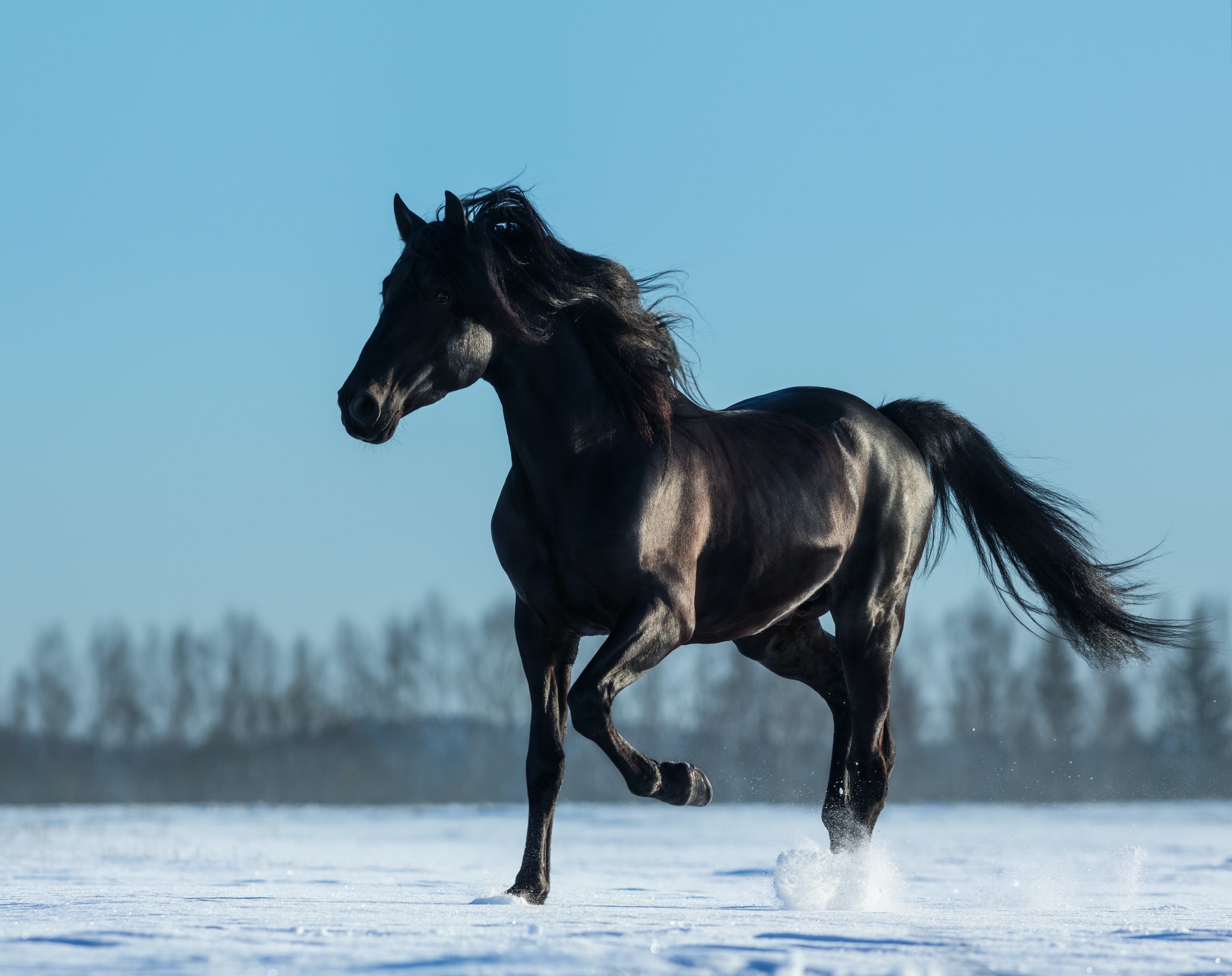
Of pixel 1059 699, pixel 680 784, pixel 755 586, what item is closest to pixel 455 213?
pixel 755 586

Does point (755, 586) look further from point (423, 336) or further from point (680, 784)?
point (423, 336)

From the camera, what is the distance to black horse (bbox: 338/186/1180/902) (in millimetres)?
4484

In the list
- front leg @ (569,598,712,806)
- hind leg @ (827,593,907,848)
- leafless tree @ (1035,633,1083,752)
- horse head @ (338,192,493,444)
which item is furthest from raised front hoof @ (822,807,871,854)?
leafless tree @ (1035,633,1083,752)

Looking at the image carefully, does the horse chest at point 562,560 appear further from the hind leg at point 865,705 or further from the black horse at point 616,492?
the hind leg at point 865,705

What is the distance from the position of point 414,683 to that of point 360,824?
33521 mm

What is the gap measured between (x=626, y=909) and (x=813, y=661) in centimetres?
210

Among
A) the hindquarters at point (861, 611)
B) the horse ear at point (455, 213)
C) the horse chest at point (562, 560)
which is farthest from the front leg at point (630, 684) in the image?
the horse ear at point (455, 213)

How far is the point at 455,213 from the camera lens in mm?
4738

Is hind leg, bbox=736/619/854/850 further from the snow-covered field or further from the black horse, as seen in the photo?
the snow-covered field

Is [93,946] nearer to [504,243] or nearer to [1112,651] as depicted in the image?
[504,243]

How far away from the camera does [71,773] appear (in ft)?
179

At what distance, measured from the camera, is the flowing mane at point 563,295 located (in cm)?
469

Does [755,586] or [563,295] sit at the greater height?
[563,295]

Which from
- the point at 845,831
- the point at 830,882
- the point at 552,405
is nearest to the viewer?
the point at 552,405
